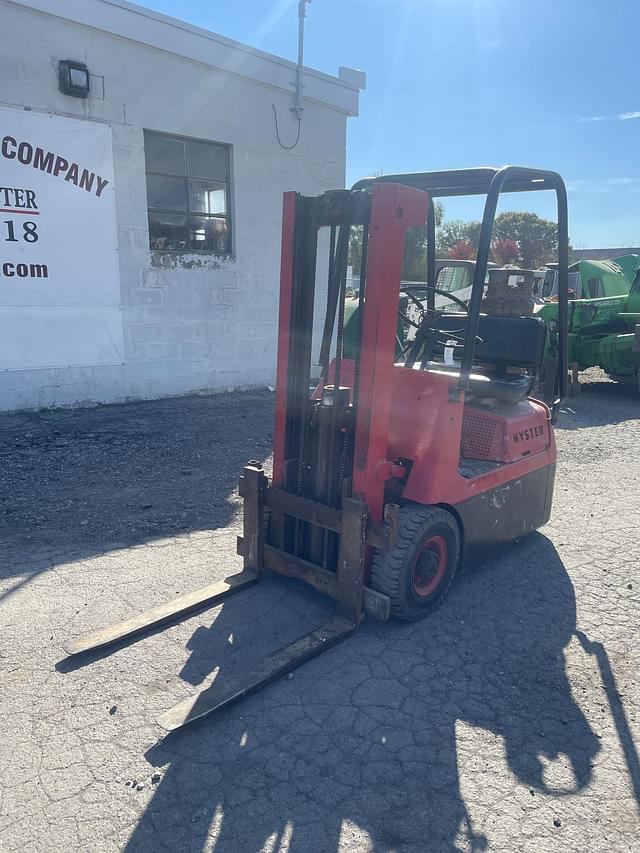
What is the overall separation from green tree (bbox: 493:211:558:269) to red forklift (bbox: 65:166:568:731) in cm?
4302

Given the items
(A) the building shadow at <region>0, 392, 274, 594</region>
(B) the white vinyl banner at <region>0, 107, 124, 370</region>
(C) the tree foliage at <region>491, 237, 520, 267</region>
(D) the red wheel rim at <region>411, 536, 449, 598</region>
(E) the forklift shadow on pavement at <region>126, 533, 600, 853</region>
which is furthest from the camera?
(C) the tree foliage at <region>491, 237, 520, 267</region>

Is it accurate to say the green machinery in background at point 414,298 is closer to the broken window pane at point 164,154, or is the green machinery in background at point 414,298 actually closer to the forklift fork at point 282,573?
the forklift fork at point 282,573

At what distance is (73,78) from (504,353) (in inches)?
290

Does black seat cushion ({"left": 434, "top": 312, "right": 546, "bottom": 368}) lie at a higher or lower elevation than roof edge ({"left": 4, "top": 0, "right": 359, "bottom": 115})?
lower

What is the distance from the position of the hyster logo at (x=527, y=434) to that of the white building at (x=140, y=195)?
6786 millimetres

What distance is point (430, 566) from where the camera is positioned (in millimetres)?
3914

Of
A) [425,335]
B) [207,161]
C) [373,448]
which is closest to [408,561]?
[373,448]

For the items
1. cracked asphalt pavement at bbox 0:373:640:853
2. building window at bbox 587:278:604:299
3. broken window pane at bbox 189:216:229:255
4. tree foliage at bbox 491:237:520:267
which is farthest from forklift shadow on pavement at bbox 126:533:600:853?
tree foliage at bbox 491:237:520:267

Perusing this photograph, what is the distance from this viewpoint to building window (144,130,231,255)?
9.78m

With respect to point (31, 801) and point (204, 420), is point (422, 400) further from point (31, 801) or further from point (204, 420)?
point (204, 420)

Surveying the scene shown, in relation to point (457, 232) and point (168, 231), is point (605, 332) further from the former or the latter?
point (457, 232)

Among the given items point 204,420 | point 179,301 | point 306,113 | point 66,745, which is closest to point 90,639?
point 66,745

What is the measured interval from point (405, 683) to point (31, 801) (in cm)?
177

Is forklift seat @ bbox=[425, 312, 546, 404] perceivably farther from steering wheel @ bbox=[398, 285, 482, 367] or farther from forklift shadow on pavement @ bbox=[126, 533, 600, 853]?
forklift shadow on pavement @ bbox=[126, 533, 600, 853]
